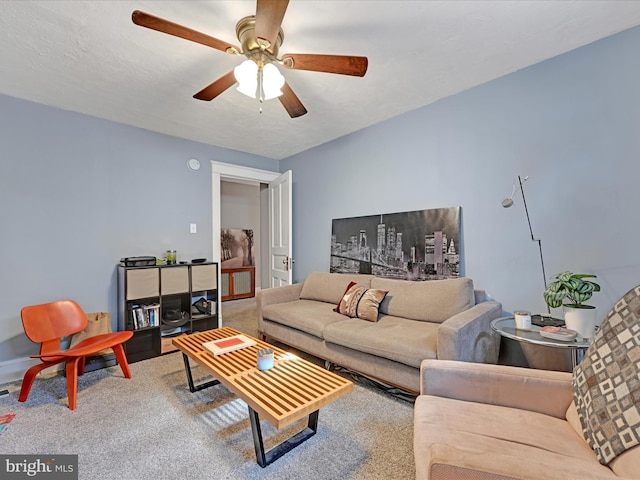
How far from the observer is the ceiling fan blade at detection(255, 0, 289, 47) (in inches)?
48.8

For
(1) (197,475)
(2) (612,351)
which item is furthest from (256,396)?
(2) (612,351)

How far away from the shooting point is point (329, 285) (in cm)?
322

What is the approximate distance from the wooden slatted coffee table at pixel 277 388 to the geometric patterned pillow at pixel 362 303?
2.90 ft

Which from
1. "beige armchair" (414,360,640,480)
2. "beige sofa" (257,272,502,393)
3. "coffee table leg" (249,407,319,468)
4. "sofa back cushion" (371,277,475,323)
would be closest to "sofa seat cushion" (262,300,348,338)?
"beige sofa" (257,272,502,393)

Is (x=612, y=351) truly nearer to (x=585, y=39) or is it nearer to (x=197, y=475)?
(x=197, y=475)

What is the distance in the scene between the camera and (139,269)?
287cm

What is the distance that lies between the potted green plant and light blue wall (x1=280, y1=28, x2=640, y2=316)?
0.44 m

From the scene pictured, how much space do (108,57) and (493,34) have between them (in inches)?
101

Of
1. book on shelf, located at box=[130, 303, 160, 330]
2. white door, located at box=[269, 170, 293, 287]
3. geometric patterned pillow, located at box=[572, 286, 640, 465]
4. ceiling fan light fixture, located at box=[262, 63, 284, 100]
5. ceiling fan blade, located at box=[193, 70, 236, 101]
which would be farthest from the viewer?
white door, located at box=[269, 170, 293, 287]

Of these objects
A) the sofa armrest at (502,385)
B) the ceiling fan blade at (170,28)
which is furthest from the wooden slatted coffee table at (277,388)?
the ceiling fan blade at (170,28)

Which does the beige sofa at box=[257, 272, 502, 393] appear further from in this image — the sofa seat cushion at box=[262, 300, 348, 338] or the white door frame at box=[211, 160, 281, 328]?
the white door frame at box=[211, 160, 281, 328]

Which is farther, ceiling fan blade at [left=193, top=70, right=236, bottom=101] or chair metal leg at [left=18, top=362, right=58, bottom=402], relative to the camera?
chair metal leg at [left=18, top=362, right=58, bottom=402]

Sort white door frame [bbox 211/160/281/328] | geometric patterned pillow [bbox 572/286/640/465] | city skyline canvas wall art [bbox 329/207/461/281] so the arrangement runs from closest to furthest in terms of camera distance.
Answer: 1. geometric patterned pillow [bbox 572/286/640/465]
2. city skyline canvas wall art [bbox 329/207/461/281]
3. white door frame [bbox 211/160/281/328]

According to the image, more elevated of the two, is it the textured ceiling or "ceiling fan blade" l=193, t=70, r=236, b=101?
the textured ceiling
